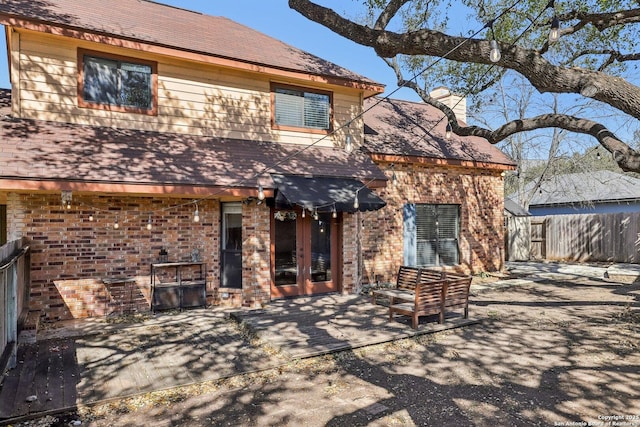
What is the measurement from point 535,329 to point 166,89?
9.17 m

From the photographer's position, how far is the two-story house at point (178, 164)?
301 inches

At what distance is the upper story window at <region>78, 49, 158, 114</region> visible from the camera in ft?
27.7

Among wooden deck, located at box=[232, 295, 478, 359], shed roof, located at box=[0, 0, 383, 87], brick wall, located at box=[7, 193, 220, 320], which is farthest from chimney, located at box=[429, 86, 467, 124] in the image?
brick wall, located at box=[7, 193, 220, 320]

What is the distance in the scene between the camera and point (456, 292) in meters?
7.93

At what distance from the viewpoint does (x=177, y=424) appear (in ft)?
13.8

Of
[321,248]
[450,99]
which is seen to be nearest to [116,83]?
[321,248]

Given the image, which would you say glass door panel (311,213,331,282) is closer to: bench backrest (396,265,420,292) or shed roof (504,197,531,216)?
bench backrest (396,265,420,292)

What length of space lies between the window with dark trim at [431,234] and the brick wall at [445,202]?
20cm

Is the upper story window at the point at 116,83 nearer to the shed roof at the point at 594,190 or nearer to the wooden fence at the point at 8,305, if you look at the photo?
the wooden fence at the point at 8,305

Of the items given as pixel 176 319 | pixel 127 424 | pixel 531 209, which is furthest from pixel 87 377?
pixel 531 209

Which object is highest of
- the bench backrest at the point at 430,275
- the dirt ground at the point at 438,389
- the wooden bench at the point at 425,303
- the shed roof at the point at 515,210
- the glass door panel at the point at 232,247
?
the shed roof at the point at 515,210

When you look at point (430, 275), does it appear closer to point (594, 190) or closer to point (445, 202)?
point (445, 202)

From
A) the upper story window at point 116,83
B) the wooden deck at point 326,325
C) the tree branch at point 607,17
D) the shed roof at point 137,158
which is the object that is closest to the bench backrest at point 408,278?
the wooden deck at point 326,325

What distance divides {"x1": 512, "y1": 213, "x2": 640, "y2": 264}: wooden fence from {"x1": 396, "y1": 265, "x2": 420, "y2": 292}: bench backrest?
12898 mm
